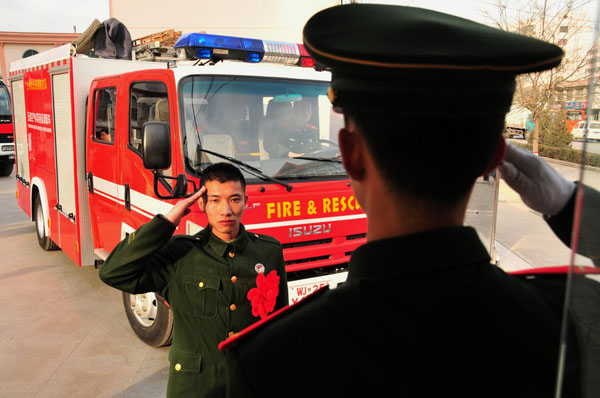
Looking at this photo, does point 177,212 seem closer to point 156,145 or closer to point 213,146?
point 156,145

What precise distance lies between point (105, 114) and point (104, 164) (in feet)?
1.44

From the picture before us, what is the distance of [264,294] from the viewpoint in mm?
2328

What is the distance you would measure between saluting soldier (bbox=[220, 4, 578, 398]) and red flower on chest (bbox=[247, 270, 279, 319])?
4.59ft

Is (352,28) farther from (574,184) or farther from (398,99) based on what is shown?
(574,184)

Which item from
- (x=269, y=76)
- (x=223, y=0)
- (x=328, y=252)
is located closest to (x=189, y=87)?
(x=269, y=76)

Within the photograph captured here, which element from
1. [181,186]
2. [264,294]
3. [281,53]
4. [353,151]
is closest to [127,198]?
[181,186]

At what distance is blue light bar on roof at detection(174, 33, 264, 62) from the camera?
414 centimetres

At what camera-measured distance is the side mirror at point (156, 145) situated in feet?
10.9

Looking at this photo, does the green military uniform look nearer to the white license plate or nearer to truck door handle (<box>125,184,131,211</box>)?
the white license plate

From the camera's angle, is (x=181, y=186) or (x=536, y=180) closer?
(x=536, y=180)

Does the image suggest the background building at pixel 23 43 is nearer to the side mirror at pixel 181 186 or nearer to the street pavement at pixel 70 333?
the street pavement at pixel 70 333

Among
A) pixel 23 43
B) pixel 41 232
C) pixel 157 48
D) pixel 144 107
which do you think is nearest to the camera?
pixel 144 107

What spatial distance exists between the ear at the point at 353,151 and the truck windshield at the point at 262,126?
107 inches

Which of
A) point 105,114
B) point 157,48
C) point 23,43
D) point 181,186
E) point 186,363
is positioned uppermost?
point 23,43
